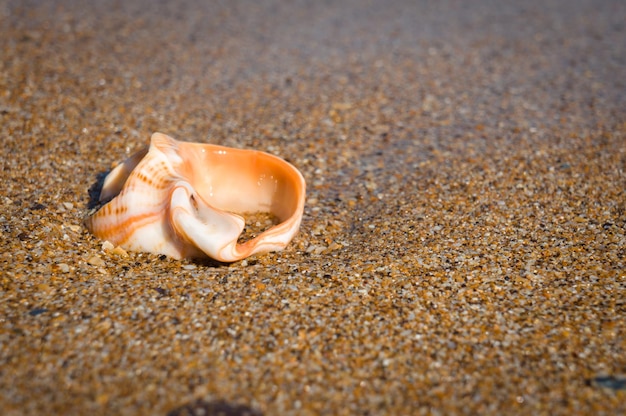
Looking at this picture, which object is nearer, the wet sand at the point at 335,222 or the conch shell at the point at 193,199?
the wet sand at the point at 335,222

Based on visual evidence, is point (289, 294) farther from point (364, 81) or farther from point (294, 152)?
point (364, 81)

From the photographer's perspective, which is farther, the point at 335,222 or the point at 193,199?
the point at 335,222

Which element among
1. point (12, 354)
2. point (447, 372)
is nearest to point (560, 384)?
point (447, 372)

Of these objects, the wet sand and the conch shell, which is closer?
the wet sand

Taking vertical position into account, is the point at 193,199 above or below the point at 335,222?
above
